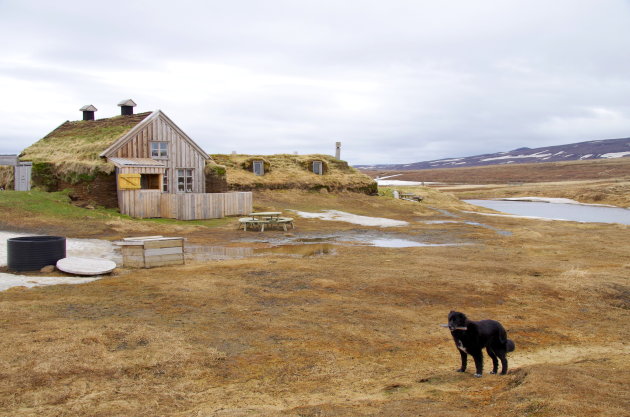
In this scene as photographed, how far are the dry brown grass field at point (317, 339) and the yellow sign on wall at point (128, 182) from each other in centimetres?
1478

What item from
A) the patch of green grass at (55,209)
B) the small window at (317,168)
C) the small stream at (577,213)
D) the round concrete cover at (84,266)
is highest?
the small window at (317,168)

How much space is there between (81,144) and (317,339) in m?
31.0

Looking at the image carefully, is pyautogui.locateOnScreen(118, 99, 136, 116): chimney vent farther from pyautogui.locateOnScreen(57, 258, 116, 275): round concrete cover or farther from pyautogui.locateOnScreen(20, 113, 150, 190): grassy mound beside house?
pyautogui.locateOnScreen(57, 258, 116, 275): round concrete cover

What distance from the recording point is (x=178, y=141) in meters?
35.9

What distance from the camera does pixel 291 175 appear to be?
169 feet

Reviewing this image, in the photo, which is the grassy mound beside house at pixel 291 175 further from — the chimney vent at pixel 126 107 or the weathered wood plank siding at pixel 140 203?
the weathered wood plank siding at pixel 140 203

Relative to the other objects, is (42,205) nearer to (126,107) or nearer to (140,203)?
(140,203)

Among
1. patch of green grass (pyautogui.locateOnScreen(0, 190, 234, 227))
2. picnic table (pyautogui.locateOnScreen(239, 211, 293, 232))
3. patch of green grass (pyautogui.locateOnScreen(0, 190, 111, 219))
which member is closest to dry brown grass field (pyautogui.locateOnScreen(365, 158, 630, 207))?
picnic table (pyautogui.locateOnScreen(239, 211, 293, 232))

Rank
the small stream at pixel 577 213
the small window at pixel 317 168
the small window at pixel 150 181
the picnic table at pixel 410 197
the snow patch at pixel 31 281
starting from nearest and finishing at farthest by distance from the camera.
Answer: the snow patch at pixel 31 281, the small window at pixel 150 181, the small stream at pixel 577 213, the small window at pixel 317 168, the picnic table at pixel 410 197

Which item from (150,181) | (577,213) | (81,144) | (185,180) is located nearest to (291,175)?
(185,180)

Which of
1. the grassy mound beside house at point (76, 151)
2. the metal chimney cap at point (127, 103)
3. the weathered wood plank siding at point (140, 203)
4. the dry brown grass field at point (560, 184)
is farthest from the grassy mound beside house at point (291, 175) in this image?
the dry brown grass field at point (560, 184)

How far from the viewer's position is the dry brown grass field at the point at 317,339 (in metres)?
6.50

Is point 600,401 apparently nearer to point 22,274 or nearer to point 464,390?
point 464,390

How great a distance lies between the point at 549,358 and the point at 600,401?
127 inches
